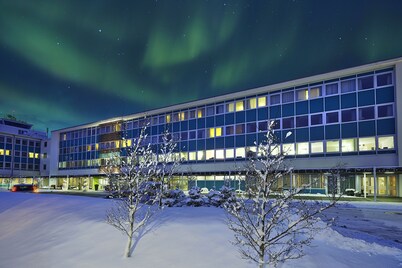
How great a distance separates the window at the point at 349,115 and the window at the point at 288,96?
713 cm

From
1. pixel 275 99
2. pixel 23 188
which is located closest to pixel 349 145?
pixel 275 99

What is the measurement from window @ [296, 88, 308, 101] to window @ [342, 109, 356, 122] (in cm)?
543

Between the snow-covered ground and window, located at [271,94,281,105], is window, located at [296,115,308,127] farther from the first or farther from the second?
the snow-covered ground

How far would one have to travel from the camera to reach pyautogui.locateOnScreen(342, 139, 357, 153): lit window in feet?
131

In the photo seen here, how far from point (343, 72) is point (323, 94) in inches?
143

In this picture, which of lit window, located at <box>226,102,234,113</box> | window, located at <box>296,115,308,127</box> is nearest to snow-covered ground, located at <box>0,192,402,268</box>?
window, located at <box>296,115,308,127</box>

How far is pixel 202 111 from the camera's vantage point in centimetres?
5497

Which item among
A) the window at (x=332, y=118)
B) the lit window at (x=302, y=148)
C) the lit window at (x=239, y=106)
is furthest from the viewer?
the lit window at (x=239, y=106)

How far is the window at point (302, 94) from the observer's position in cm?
4403

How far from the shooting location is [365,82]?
39594 millimetres

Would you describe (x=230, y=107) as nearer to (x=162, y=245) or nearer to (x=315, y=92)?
(x=315, y=92)

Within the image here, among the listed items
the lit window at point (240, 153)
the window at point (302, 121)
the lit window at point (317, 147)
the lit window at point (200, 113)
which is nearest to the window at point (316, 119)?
the window at point (302, 121)

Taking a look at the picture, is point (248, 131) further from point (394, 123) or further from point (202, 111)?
point (394, 123)

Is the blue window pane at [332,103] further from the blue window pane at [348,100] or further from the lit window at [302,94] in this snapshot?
the lit window at [302,94]
